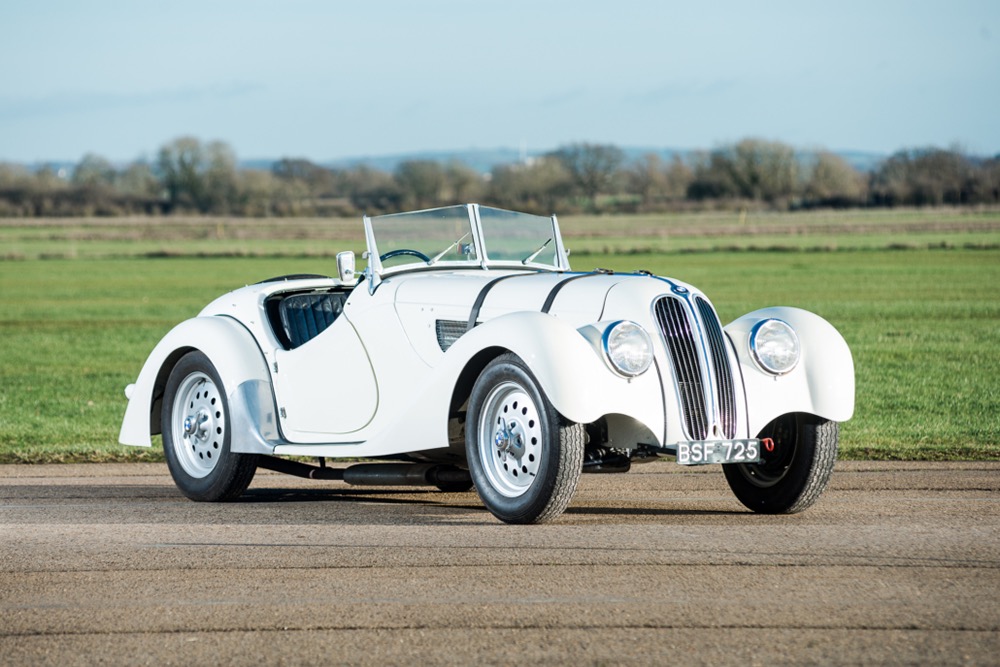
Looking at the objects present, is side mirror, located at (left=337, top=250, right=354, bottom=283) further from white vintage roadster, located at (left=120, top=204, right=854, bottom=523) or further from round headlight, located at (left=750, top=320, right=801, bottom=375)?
round headlight, located at (left=750, top=320, right=801, bottom=375)

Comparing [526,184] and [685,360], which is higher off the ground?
[526,184]

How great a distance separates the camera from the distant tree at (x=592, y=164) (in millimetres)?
148250

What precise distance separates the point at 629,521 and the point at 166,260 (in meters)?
58.4

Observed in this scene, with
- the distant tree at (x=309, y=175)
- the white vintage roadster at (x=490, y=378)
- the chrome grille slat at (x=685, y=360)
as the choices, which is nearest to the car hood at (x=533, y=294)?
the white vintage roadster at (x=490, y=378)

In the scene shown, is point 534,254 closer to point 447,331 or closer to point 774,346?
point 447,331

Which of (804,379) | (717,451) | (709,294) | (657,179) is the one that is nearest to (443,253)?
(804,379)

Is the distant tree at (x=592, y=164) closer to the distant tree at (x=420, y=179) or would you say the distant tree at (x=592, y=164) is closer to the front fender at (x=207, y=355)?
the distant tree at (x=420, y=179)

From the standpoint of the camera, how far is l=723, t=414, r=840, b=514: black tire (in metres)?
8.22

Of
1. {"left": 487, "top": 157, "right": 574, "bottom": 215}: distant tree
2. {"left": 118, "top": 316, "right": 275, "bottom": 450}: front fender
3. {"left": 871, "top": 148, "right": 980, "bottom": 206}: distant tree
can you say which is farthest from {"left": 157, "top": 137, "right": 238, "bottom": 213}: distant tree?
{"left": 118, "top": 316, "right": 275, "bottom": 450}: front fender

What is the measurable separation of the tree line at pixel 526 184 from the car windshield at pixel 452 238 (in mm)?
104229

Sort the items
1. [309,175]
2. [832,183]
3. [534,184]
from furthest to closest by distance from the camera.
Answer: [309,175]
[534,184]
[832,183]

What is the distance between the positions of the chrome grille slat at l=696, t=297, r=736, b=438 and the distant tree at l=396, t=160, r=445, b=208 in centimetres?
12415

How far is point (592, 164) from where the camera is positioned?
151 meters

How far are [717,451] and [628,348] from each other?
2.42 ft
